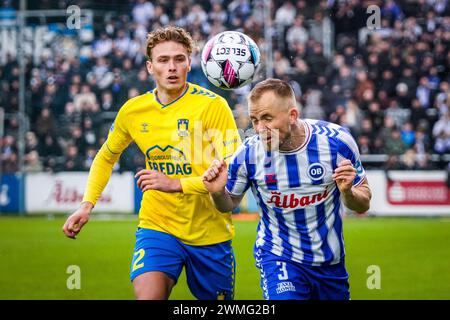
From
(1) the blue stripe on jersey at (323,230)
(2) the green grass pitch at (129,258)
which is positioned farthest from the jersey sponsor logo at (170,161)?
(2) the green grass pitch at (129,258)

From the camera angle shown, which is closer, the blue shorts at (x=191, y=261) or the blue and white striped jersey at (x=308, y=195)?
the blue and white striped jersey at (x=308, y=195)

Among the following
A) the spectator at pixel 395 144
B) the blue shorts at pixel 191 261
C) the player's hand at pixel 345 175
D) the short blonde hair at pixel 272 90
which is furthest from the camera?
the spectator at pixel 395 144

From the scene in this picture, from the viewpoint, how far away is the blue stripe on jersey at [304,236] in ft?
16.8

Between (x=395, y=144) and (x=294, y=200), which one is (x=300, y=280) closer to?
(x=294, y=200)

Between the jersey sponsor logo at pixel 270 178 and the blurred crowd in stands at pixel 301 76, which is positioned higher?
the blurred crowd in stands at pixel 301 76

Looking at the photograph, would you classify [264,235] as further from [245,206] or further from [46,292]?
[245,206]

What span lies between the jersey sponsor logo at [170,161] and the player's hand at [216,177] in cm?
82

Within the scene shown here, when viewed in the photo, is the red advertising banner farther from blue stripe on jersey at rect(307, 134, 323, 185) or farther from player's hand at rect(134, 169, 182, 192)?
player's hand at rect(134, 169, 182, 192)

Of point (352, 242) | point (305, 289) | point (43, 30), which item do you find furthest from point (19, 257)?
point (43, 30)

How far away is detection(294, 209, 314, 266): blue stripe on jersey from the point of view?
5.12 m

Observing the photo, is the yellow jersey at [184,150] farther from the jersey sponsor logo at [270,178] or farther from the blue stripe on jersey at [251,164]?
the jersey sponsor logo at [270,178]

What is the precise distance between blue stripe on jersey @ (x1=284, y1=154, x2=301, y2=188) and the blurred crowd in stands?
1227cm

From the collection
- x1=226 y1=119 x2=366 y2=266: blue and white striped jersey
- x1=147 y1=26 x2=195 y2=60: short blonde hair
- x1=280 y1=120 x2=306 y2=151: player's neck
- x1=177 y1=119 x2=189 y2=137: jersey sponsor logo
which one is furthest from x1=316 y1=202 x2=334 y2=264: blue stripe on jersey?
x1=147 y1=26 x2=195 y2=60: short blonde hair

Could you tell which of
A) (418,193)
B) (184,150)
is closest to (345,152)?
(184,150)
